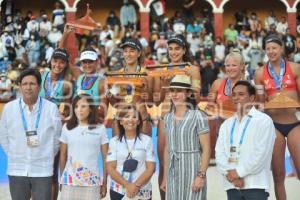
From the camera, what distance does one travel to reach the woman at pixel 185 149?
16.3ft

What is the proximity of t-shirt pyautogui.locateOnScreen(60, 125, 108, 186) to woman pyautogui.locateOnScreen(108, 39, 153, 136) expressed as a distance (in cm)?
72

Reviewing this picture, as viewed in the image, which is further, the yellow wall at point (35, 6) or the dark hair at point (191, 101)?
the yellow wall at point (35, 6)

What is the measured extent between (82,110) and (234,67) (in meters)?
1.70

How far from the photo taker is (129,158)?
16.8 feet

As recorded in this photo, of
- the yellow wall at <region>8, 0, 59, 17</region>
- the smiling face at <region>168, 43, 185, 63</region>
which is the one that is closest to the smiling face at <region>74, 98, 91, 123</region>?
the smiling face at <region>168, 43, 185, 63</region>

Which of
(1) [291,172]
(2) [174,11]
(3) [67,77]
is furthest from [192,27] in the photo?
(3) [67,77]

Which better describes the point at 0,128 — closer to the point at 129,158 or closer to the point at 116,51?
the point at 129,158

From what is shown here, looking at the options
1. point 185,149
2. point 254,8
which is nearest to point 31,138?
point 185,149

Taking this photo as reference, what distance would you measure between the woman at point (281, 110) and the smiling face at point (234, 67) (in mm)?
311

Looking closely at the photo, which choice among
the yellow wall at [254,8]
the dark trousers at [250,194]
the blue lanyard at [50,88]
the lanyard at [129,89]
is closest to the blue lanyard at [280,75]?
the dark trousers at [250,194]

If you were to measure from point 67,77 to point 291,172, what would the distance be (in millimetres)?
4590

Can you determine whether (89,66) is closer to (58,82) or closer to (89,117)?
(58,82)

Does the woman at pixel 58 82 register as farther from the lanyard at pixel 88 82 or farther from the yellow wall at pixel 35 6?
the yellow wall at pixel 35 6

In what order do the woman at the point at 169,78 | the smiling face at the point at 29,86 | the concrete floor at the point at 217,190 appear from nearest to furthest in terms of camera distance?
the smiling face at the point at 29,86 < the woman at the point at 169,78 < the concrete floor at the point at 217,190
